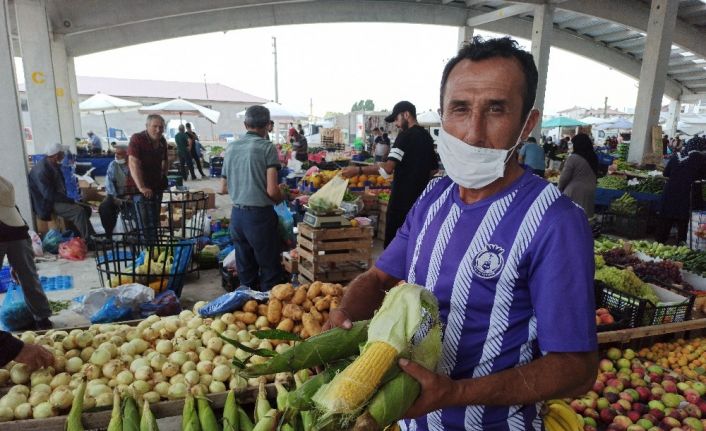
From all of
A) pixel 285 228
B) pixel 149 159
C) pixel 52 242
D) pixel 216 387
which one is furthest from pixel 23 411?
pixel 52 242

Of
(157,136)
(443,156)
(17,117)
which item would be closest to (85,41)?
(17,117)

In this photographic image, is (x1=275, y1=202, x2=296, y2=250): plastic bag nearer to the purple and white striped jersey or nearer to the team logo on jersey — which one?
the purple and white striped jersey

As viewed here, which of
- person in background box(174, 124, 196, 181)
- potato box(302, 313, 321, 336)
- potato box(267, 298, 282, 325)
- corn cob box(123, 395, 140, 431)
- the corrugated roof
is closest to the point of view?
corn cob box(123, 395, 140, 431)

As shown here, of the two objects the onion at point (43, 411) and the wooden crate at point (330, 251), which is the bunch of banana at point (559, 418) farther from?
the wooden crate at point (330, 251)

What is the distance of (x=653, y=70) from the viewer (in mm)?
13289

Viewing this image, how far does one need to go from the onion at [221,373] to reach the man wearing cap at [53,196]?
230 inches

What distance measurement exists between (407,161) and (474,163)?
13.2ft

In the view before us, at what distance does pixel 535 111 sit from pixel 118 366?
2.55 meters

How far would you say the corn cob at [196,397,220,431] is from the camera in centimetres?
208

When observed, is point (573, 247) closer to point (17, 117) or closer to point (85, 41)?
point (17, 117)

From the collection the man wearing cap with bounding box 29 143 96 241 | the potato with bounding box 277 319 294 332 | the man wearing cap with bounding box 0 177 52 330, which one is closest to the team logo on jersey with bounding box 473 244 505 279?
the potato with bounding box 277 319 294 332

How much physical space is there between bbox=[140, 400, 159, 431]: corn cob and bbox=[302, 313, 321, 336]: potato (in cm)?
104

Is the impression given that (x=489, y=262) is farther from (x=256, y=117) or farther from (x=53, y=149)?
(x=53, y=149)

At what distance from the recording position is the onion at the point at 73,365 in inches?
99.3
